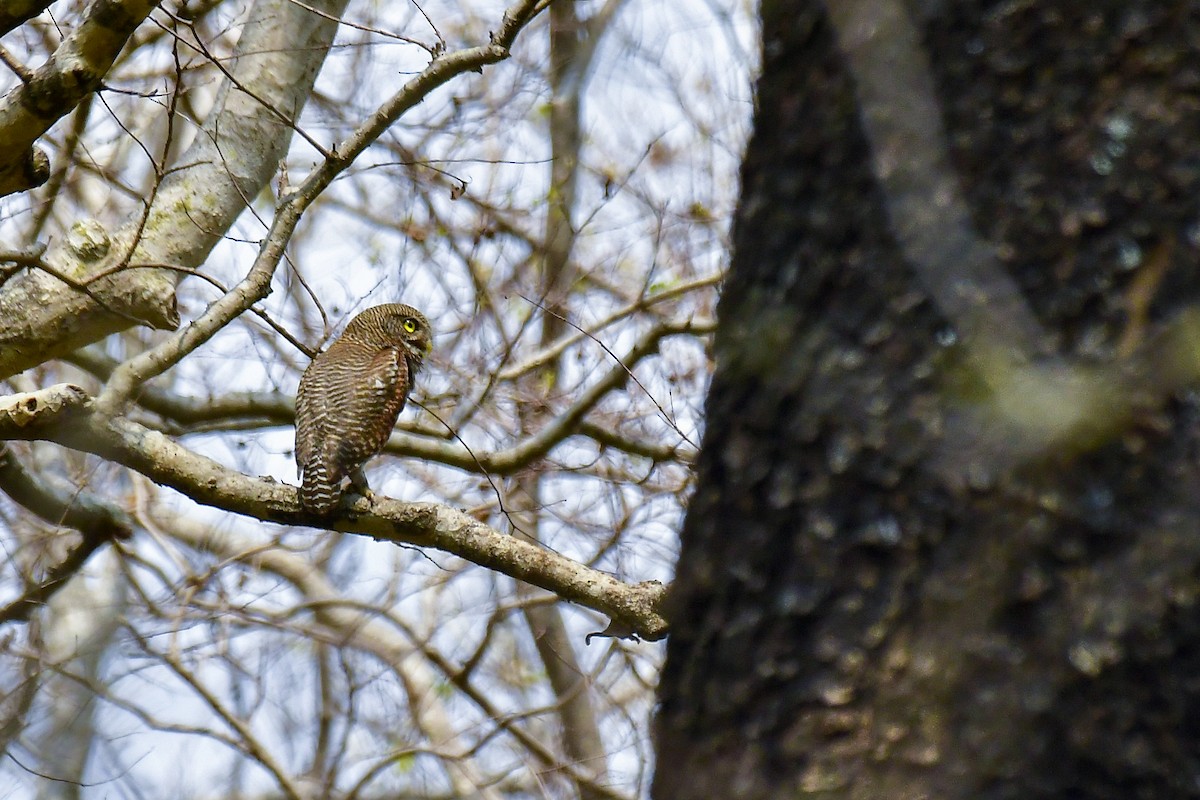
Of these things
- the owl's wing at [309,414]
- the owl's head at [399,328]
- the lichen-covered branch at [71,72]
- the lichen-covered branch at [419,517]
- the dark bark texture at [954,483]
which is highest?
the owl's head at [399,328]

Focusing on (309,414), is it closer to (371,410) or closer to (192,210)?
(371,410)

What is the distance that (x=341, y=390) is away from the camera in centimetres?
618

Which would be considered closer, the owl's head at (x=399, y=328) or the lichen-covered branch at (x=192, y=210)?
the lichen-covered branch at (x=192, y=210)

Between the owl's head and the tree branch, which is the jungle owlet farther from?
the tree branch

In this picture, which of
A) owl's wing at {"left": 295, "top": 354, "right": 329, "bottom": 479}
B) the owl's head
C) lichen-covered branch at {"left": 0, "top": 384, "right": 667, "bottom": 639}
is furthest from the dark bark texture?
the owl's head

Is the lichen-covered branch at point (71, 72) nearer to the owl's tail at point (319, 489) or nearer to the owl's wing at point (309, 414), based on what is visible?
the owl's tail at point (319, 489)

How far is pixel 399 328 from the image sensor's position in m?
7.24

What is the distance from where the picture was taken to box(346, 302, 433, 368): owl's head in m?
7.14

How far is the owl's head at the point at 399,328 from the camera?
23.4ft

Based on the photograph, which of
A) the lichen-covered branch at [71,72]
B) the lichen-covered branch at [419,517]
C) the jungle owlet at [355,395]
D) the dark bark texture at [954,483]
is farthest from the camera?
the jungle owlet at [355,395]

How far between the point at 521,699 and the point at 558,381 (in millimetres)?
3109

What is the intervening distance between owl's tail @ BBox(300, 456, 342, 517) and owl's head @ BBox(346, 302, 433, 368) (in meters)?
1.88

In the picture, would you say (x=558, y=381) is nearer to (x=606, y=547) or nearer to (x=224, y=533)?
(x=606, y=547)

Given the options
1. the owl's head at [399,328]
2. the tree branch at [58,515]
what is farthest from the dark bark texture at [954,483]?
the owl's head at [399,328]
